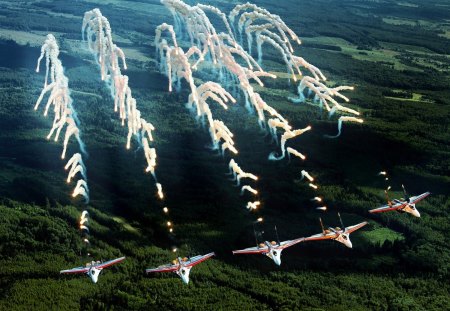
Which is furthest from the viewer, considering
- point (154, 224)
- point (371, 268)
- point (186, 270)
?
point (154, 224)

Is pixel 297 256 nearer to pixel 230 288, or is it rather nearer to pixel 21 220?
pixel 230 288

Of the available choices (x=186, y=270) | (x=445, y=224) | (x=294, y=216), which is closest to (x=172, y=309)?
(x=186, y=270)

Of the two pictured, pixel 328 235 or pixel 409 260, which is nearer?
pixel 328 235

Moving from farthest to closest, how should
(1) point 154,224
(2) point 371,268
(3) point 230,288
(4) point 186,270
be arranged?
(1) point 154,224 < (2) point 371,268 < (3) point 230,288 < (4) point 186,270

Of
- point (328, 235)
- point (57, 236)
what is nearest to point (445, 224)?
point (328, 235)

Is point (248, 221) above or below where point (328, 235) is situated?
below

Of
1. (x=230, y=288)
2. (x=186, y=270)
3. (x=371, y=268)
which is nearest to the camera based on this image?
(x=186, y=270)

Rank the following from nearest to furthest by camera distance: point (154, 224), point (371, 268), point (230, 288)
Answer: point (230, 288), point (371, 268), point (154, 224)

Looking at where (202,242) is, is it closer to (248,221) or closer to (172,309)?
(248,221)

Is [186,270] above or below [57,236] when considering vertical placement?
above
